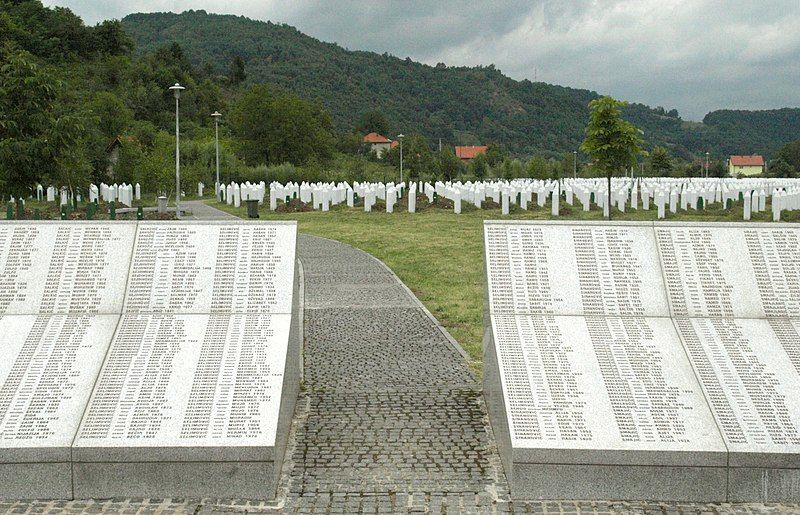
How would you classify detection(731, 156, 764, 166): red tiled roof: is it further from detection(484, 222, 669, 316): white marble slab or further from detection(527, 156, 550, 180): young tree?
detection(484, 222, 669, 316): white marble slab

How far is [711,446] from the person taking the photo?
5.38 metres

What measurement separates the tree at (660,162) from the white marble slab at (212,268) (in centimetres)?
8320

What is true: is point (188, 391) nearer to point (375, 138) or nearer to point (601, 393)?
point (601, 393)

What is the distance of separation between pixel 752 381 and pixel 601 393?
1.19 meters

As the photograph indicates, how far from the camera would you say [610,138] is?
24.9 metres

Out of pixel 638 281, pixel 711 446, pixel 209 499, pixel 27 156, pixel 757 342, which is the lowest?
pixel 209 499

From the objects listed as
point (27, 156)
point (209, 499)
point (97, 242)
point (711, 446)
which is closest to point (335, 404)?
point (209, 499)

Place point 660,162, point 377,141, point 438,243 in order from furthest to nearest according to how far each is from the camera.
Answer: point 377,141 < point 660,162 < point 438,243

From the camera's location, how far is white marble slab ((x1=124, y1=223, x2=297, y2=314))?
6656 mm

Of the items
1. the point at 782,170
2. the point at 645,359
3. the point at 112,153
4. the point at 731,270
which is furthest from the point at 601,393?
the point at 782,170

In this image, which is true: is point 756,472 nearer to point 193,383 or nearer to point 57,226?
point 193,383

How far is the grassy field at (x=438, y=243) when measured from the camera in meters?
12.2

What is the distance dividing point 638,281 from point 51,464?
484 cm

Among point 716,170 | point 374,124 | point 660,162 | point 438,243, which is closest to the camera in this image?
point 438,243
